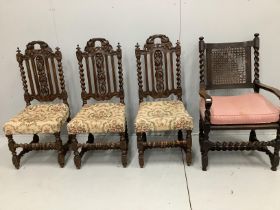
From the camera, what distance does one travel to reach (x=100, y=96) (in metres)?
3.11

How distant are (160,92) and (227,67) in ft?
2.16

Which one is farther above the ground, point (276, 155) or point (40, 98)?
point (40, 98)

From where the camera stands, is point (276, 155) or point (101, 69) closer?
point (276, 155)

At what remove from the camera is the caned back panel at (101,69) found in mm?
3010

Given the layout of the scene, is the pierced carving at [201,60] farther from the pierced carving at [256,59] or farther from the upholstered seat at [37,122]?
the upholstered seat at [37,122]

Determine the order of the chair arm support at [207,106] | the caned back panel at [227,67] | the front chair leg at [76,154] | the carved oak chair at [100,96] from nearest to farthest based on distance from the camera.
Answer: the chair arm support at [207,106] < the carved oak chair at [100,96] < the front chair leg at [76,154] < the caned back panel at [227,67]

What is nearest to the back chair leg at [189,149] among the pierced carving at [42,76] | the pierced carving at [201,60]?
the pierced carving at [201,60]

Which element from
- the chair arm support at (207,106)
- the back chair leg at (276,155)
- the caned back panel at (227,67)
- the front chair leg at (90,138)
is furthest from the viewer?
the front chair leg at (90,138)

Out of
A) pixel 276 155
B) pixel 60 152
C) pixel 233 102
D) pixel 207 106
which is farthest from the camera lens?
pixel 60 152

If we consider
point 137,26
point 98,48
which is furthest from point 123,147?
point 137,26

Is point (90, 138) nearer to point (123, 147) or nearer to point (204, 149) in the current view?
point (123, 147)

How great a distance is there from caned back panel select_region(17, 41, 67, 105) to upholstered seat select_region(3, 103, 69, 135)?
190 millimetres

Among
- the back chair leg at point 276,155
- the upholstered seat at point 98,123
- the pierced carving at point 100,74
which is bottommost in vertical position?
the back chair leg at point 276,155

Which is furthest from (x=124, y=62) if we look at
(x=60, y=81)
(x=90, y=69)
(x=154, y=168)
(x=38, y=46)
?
(x=154, y=168)
